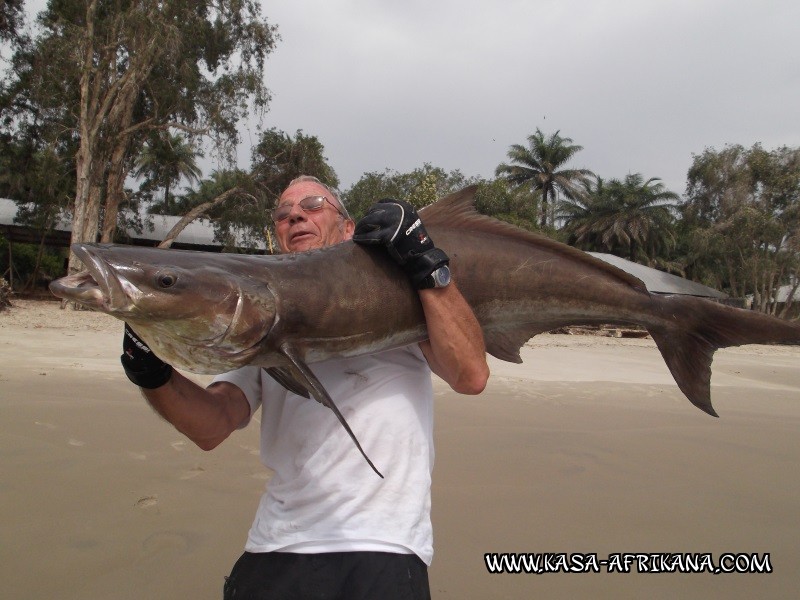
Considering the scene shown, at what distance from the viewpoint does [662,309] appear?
2207mm

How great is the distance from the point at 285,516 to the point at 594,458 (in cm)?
426

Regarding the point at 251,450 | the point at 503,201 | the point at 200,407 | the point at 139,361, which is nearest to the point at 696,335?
the point at 200,407

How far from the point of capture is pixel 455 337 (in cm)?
178

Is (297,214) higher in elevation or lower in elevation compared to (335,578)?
higher

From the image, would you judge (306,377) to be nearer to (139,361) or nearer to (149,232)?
(139,361)

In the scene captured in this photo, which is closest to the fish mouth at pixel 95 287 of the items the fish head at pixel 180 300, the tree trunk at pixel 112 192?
the fish head at pixel 180 300

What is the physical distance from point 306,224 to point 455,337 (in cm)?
79

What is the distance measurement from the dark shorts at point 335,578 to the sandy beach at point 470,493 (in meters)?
1.47

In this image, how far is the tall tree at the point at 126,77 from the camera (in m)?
16.4

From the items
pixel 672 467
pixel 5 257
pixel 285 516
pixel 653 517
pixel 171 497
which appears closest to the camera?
pixel 285 516

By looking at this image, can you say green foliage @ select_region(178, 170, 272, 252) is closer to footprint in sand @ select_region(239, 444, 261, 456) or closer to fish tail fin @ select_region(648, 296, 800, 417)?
footprint in sand @ select_region(239, 444, 261, 456)

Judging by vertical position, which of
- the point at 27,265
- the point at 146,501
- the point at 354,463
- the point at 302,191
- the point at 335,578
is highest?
the point at 302,191

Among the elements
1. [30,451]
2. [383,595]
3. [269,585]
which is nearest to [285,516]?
[269,585]

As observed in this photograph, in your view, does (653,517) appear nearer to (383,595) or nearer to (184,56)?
(383,595)
